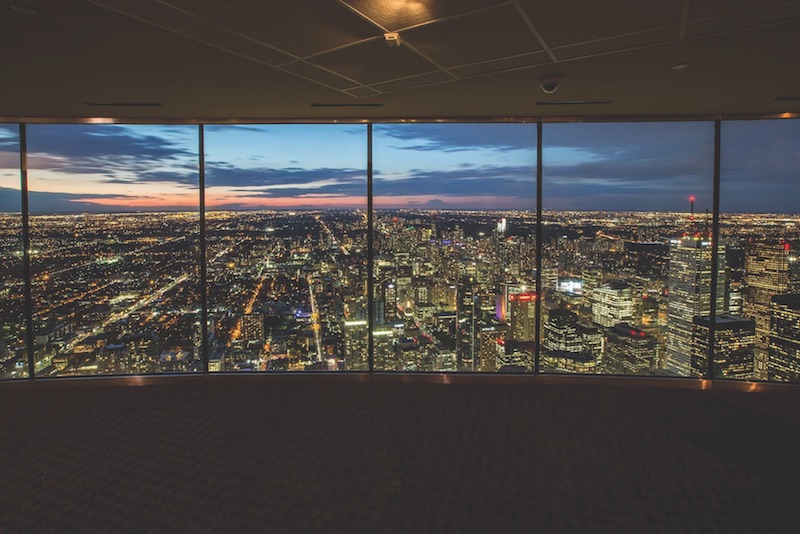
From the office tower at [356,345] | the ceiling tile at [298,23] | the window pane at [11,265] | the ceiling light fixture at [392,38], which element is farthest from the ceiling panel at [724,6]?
the window pane at [11,265]

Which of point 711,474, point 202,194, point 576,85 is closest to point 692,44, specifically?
point 576,85

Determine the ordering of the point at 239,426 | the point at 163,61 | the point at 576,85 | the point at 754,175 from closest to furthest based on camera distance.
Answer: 1. the point at 163,61
2. the point at 576,85
3. the point at 239,426
4. the point at 754,175

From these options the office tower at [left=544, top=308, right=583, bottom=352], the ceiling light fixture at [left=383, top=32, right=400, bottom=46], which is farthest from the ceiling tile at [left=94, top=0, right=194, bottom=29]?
the office tower at [left=544, top=308, right=583, bottom=352]

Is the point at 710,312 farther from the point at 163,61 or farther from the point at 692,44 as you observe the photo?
the point at 163,61

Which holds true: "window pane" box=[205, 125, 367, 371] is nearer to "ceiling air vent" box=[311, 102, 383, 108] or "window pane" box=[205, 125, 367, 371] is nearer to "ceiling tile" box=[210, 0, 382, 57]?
"ceiling air vent" box=[311, 102, 383, 108]

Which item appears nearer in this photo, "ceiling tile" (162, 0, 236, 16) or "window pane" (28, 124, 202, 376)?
"ceiling tile" (162, 0, 236, 16)

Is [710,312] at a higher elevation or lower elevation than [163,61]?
lower

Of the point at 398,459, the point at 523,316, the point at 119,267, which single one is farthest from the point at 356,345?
the point at 119,267
